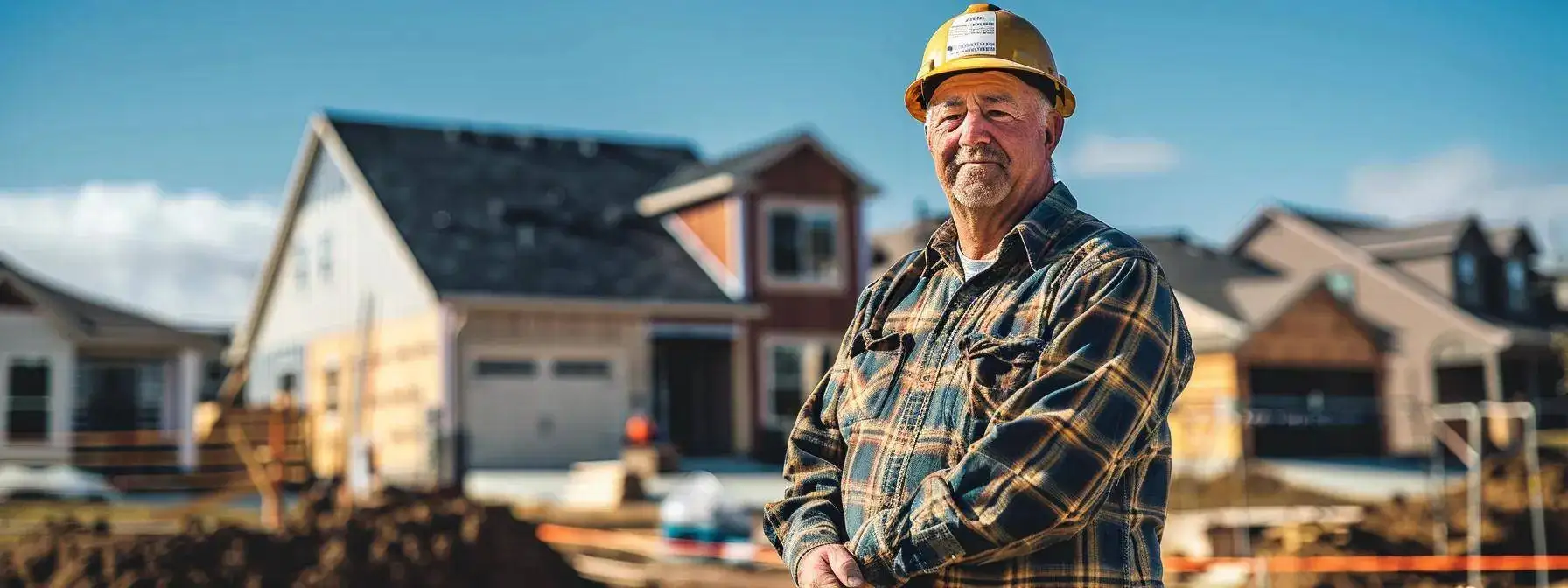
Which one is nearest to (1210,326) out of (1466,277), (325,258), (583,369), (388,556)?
(1466,277)

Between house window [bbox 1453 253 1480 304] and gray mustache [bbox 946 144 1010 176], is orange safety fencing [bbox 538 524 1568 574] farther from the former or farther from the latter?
house window [bbox 1453 253 1480 304]

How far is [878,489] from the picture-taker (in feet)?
8.91

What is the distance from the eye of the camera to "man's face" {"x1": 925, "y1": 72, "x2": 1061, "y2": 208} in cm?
274

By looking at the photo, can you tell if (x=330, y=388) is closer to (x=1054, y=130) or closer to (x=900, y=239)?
(x=900, y=239)

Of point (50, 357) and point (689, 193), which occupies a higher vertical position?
point (689, 193)

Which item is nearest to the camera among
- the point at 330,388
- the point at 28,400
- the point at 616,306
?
the point at 616,306

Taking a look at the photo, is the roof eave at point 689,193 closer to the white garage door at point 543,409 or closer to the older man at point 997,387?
the white garage door at point 543,409

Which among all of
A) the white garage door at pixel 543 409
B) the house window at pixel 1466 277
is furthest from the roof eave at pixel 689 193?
the house window at pixel 1466 277

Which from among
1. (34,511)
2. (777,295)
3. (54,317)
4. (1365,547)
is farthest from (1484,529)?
(54,317)

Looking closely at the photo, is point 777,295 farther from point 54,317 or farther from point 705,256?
point 54,317

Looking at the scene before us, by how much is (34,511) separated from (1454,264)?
28.6 m

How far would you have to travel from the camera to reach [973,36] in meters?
2.72

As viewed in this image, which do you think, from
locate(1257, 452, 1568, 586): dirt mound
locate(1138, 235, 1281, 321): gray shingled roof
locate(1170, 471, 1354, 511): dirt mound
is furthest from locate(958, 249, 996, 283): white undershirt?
locate(1138, 235, 1281, 321): gray shingled roof

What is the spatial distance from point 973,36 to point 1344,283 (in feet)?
113
